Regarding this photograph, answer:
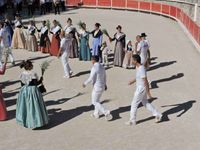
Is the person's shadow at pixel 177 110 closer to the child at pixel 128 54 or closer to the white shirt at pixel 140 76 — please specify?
the white shirt at pixel 140 76

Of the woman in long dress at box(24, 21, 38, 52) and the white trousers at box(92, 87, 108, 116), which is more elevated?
the woman in long dress at box(24, 21, 38, 52)

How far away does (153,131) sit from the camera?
1152cm

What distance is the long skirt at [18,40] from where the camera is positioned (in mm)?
21116

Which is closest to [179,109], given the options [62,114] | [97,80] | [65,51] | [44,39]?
[97,80]

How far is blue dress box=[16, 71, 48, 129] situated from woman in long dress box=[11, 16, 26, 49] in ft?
32.5

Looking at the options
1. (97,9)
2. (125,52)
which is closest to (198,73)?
(125,52)

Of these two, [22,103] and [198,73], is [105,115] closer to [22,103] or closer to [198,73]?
[22,103]

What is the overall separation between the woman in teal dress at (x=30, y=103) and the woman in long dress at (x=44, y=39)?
27.3 feet

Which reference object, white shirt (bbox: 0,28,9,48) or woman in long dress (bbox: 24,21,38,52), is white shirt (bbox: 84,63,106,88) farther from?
woman in long dress (bbox: 24,21,38,52)

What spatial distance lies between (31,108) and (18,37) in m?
10.5

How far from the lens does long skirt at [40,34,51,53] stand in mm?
19934

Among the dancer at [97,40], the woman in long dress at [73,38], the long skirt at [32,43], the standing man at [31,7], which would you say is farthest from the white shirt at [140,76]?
the standing man at [31,7]

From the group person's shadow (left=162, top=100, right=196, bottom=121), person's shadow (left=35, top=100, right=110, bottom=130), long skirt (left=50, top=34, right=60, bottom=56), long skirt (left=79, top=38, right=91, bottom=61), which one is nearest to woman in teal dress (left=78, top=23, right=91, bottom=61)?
long skirt (left=79, top=38, right=91, bottom=61)

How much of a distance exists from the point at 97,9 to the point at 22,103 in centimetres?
2685
